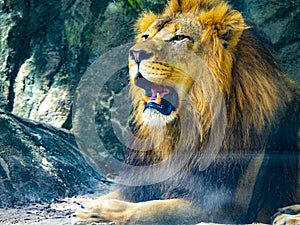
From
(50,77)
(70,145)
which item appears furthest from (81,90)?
(70,145)

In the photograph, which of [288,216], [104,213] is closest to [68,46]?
[104,213]

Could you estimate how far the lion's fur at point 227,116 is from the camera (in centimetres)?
363

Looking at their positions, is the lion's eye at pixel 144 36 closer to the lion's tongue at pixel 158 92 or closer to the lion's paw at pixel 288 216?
the lion's tongue at pixel 158 92

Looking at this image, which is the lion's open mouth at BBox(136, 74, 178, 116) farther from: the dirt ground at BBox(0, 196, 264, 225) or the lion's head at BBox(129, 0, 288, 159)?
the dirt ground at BBox(0, 196, 264, 225)

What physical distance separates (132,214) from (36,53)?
10.5 feet

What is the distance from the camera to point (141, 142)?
3855 millimetres

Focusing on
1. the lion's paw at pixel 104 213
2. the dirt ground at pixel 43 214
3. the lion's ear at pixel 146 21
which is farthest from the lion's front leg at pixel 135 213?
the lion's ear at pixel 146 21

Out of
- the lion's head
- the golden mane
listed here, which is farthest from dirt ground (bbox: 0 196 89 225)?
the golden mane

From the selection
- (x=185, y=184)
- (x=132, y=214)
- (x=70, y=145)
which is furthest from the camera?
(x=70, y=145)

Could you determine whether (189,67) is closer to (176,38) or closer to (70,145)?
(176,38)

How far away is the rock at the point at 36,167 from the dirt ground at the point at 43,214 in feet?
0.32

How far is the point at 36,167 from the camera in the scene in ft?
14.9

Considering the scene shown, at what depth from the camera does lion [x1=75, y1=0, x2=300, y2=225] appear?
3.59 m

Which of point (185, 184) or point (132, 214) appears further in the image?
point (185, 184)
